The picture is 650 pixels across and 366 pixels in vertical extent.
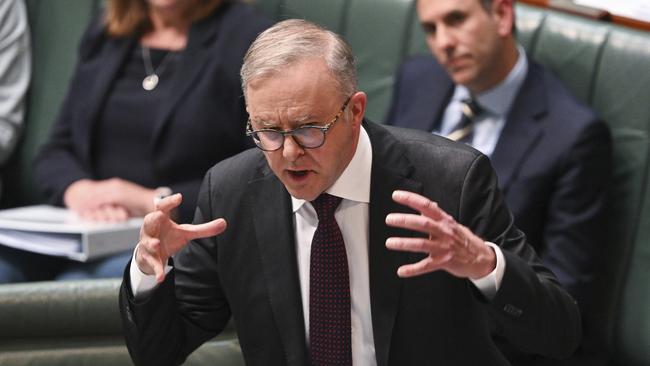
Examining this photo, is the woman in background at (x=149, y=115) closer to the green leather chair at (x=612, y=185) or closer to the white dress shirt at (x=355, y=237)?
the green leather chair at (x=612, y=185)

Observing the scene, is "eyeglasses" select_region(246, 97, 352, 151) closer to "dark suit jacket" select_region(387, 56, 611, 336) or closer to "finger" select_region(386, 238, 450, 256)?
"finger" select_region(386, 238, 450, 256)

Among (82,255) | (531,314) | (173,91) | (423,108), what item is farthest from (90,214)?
(531,314)

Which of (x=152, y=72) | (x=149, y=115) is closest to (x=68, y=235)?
(x=149, y=115)

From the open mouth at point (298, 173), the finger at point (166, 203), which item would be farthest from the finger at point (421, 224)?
the finger at point (166, 203)

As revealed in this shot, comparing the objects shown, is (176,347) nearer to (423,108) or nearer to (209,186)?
(209,186)

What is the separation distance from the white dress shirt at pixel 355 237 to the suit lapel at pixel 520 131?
75 cm

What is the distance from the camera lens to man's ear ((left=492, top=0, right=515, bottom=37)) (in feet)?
8.77

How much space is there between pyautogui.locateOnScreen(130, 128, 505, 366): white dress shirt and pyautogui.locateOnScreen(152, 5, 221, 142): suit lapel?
1.03 m

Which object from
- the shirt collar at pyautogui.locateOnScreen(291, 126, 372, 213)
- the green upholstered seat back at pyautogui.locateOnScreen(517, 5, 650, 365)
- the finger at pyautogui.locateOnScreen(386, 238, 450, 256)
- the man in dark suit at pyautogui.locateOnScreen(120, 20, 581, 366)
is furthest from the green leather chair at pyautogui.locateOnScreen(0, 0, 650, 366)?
the finger at pyautogui.locateOnScreen(386, 238, 450, 256)

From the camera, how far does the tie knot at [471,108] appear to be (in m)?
2.70

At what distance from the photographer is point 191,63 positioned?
9.48ft

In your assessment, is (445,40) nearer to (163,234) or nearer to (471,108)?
(471,108)

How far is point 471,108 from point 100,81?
989mm

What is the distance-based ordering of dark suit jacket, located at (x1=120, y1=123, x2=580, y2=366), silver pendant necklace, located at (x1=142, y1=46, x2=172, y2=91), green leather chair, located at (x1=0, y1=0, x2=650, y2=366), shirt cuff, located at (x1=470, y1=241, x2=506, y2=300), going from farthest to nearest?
silver pendant necklace, located at (x1=142, y1=46, x2=172, y2=91), green leather chair, located at (x1=0, y1=0, x2=650, y2=366), dark suit jacket, located at (x1=120, y1=123, x2=580, y2=366), shirt cuff, located at (x1=470, y1=241, x2=506, y2=300)
